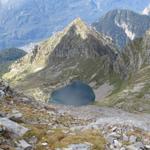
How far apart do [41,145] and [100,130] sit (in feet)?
27.2

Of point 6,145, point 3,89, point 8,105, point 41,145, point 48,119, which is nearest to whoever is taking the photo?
point 6,145

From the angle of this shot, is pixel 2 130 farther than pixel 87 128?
No

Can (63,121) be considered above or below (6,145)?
below

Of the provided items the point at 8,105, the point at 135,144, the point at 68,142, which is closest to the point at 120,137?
the point at 135,144

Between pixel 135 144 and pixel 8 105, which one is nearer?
Result: pixel 135 144

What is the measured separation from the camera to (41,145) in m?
38.0

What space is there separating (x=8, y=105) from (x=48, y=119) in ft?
25.6

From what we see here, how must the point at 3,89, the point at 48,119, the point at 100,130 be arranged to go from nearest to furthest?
1. the point at 100,130
2. the point at 48,119
3. the point at 3,89

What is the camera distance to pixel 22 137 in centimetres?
3969

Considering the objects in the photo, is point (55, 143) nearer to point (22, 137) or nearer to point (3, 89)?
point (22, 137)

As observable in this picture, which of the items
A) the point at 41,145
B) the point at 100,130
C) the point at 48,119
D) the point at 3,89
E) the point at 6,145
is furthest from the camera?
the point at 3,89

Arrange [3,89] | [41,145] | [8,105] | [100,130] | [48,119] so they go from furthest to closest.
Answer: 1. [3,89]
2. [8,105]
3. [48,119]
4. [100,130]
5. [41,145]

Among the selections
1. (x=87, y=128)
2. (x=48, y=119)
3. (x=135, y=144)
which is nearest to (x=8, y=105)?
(x=48, y=119)

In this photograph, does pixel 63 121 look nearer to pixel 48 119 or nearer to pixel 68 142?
pixel 48 119
